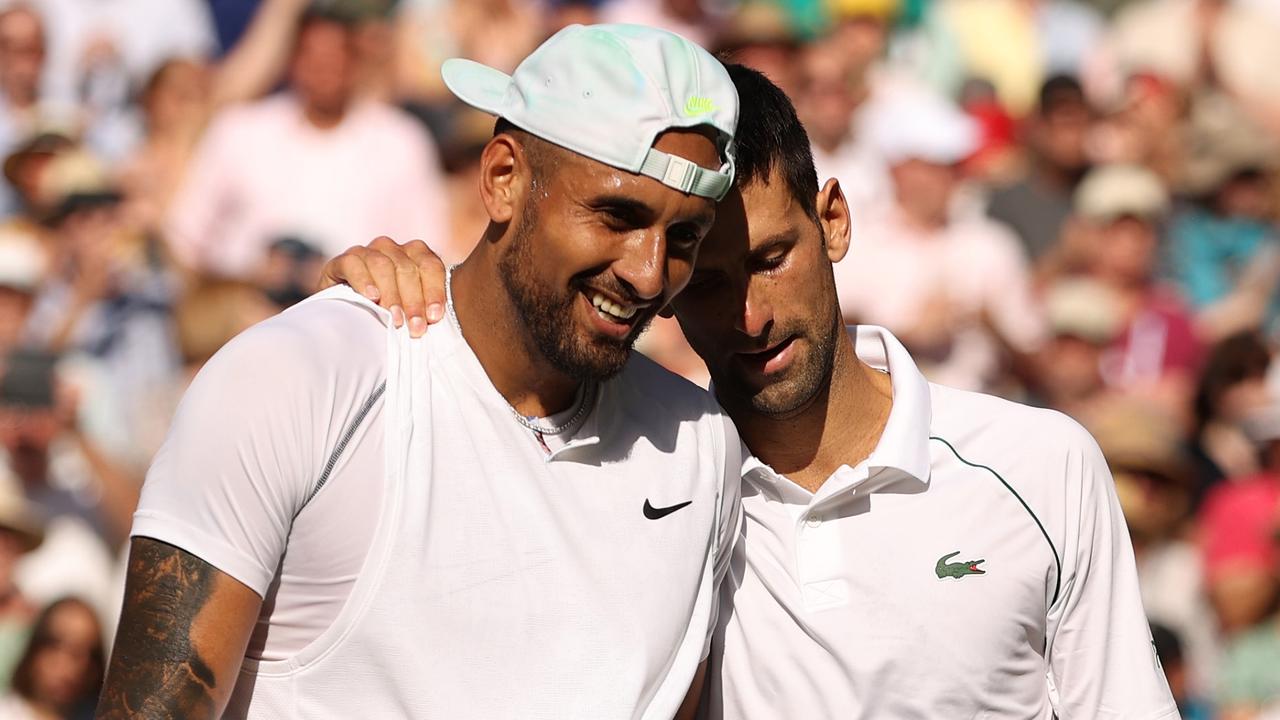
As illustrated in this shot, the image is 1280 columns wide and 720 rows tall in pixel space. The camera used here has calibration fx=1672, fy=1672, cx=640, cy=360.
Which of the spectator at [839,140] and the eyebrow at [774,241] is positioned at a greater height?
the spectator at [839,140]

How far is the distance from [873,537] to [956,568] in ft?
0.62

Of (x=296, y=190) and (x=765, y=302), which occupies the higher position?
(x=296, y=190)

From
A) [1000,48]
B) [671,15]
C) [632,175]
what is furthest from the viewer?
[1000,48]

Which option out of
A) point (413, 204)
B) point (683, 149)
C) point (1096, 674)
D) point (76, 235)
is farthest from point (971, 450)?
point (76, 235)

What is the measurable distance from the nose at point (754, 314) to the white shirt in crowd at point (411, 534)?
1.43 ft

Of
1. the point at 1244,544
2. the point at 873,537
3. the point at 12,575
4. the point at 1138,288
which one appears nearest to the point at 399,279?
the point at 873,537

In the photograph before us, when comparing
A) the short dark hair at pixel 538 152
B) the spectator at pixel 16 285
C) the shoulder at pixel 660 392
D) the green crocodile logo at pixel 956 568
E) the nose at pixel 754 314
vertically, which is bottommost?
the green crocodile logo at pixel 956 568

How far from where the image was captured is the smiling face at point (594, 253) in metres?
3.18

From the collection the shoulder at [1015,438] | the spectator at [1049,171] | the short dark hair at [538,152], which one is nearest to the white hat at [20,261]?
the spectator at [1049,171]

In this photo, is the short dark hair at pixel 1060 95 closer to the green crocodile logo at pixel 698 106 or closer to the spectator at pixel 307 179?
the spectator at pixel 307 179

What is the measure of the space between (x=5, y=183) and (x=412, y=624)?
583 cm

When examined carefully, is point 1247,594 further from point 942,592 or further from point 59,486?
point 59,486

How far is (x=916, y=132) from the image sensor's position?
8734mm

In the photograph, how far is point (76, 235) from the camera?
306 inches
